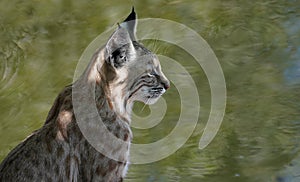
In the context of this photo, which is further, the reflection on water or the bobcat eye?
the reflection on water

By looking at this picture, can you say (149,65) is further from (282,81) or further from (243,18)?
(243,18)

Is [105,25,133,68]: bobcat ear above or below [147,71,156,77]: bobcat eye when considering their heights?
above

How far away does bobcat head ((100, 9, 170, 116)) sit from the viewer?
253 inches

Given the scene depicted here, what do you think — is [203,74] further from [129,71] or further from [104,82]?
[104,82]

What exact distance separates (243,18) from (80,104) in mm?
3914

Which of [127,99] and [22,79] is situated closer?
[127,99]

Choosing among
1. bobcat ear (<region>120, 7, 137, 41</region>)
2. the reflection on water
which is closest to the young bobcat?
bobcat ear (<region>120, 7, 137, 41</region>)

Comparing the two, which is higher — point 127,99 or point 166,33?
point 127,99

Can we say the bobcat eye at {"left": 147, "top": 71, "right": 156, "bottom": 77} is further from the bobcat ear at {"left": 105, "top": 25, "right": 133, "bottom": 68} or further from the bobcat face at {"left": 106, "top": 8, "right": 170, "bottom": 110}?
the bobcat ear at {"left": 105, "top": 25, "right": 133, "bottom": 68}

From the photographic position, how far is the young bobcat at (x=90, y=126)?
249 inches

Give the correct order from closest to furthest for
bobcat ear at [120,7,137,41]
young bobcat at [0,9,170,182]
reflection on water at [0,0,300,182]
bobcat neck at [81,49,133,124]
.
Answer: young bobcat at [0,9,170,182]
bobcat neck at [81,49,133,124]
bobcat ear at [120,7,137,41]
reflection on water at [0,0,300,182]

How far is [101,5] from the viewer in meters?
10.9

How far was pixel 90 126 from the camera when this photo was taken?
21.3 feet

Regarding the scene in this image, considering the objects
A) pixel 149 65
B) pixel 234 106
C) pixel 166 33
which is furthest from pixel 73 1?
pixel 149 65
